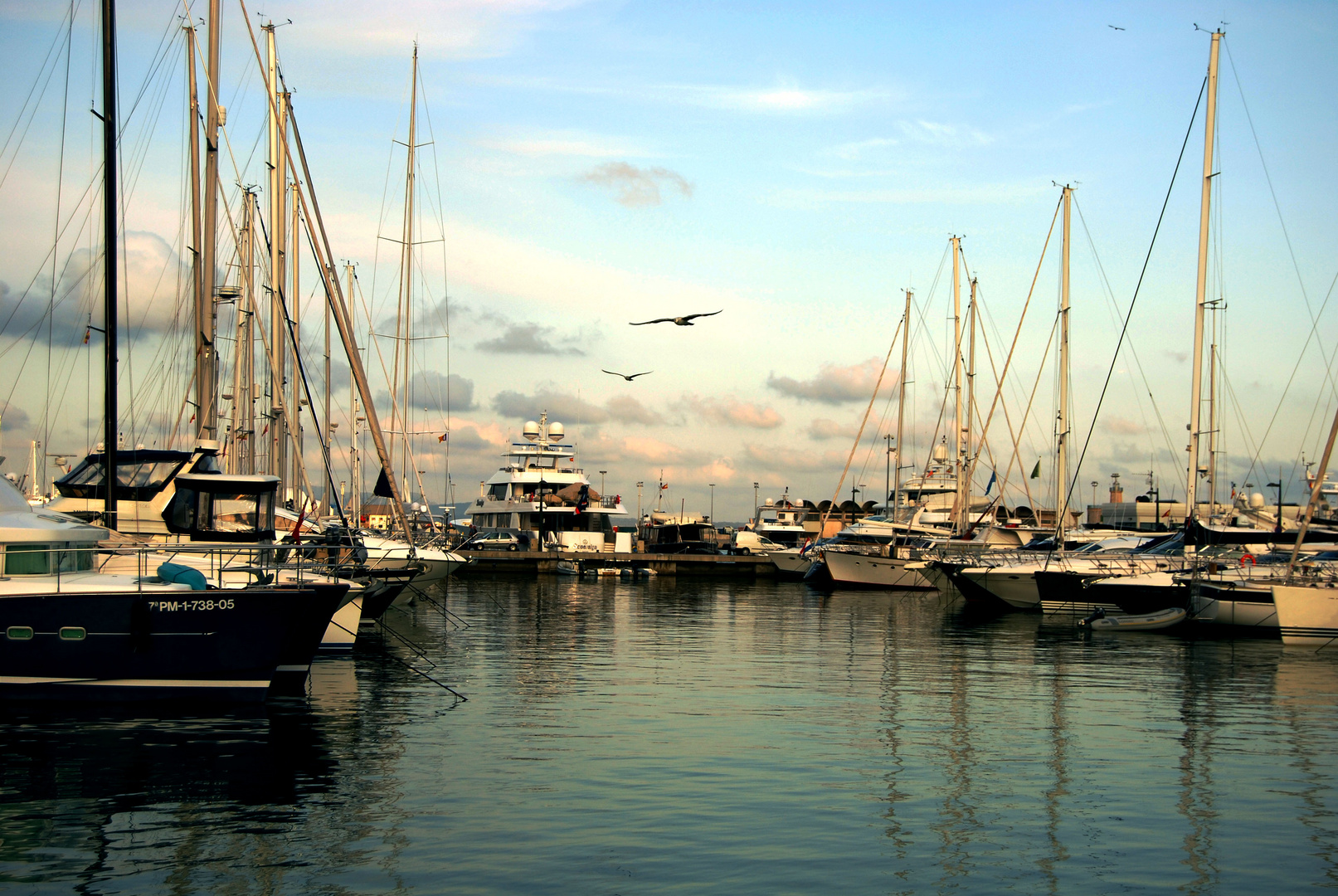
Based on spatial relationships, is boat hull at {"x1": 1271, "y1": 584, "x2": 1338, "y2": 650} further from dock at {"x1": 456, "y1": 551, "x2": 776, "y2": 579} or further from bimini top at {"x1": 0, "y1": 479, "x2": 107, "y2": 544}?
dock at {"x1": 456, "y1": 551, "x2": 776, "y2": 579}

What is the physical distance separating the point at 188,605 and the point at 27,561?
2842 mm

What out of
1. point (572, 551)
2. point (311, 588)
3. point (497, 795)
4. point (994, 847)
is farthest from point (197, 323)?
point (572, 551)

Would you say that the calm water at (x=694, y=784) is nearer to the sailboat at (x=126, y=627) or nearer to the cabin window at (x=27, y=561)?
the sailboat at (x=126, y=627)

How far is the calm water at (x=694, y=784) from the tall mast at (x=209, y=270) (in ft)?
22.6

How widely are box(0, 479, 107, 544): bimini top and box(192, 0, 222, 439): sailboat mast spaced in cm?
698

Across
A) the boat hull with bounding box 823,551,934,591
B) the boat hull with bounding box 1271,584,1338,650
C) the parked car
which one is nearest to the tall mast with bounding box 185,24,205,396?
the boat hull with bounding box 1271,584,1338,650

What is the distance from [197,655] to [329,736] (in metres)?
2.81

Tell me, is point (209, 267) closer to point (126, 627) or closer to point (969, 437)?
point (126, 627)

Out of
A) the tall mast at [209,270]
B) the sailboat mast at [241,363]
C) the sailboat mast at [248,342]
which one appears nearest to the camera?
the tall mast at [209,270]

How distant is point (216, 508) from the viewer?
24562 millimetres

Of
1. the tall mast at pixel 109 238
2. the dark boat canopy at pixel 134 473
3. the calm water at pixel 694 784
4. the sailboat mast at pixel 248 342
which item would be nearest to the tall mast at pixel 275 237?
the sailboat mast at pixel 248 342

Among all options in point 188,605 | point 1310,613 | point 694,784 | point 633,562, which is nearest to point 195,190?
point 188,605

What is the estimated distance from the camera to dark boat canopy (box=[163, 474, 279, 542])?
23938 mm

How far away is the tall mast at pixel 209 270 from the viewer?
2595 cm
